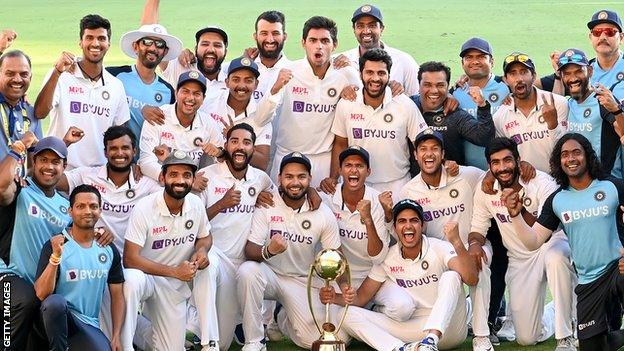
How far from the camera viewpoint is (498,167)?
9070mm

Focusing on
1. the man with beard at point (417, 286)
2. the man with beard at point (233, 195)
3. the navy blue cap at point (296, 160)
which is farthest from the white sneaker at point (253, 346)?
the navy blue cap at point (296, 160)

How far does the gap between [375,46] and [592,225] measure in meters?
2.43

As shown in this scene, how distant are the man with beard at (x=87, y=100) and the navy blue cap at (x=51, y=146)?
967 millimetres

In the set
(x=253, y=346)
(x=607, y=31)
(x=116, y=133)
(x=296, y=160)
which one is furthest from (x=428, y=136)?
(x=116, y=133)

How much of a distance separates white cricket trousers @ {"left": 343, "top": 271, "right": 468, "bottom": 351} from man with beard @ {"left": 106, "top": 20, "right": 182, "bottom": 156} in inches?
85.2

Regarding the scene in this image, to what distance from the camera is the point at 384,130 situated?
380 inches

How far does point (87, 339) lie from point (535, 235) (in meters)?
3.08

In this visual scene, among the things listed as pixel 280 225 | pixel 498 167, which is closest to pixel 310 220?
pixel 280 225

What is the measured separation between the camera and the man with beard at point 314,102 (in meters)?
9.88

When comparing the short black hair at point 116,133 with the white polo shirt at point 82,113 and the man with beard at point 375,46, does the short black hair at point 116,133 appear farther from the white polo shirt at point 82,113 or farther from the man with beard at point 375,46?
the man with beard at point 375,46

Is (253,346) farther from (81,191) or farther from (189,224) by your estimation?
(81,191)

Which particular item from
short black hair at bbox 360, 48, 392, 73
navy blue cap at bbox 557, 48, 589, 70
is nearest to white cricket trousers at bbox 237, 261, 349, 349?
short black hair at bbox 360, 48, 392, 73

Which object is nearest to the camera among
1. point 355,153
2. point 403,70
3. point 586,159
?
point 586,159

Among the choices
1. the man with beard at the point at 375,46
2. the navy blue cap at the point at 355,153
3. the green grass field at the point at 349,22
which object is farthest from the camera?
the green grass field at the point at 349,22
